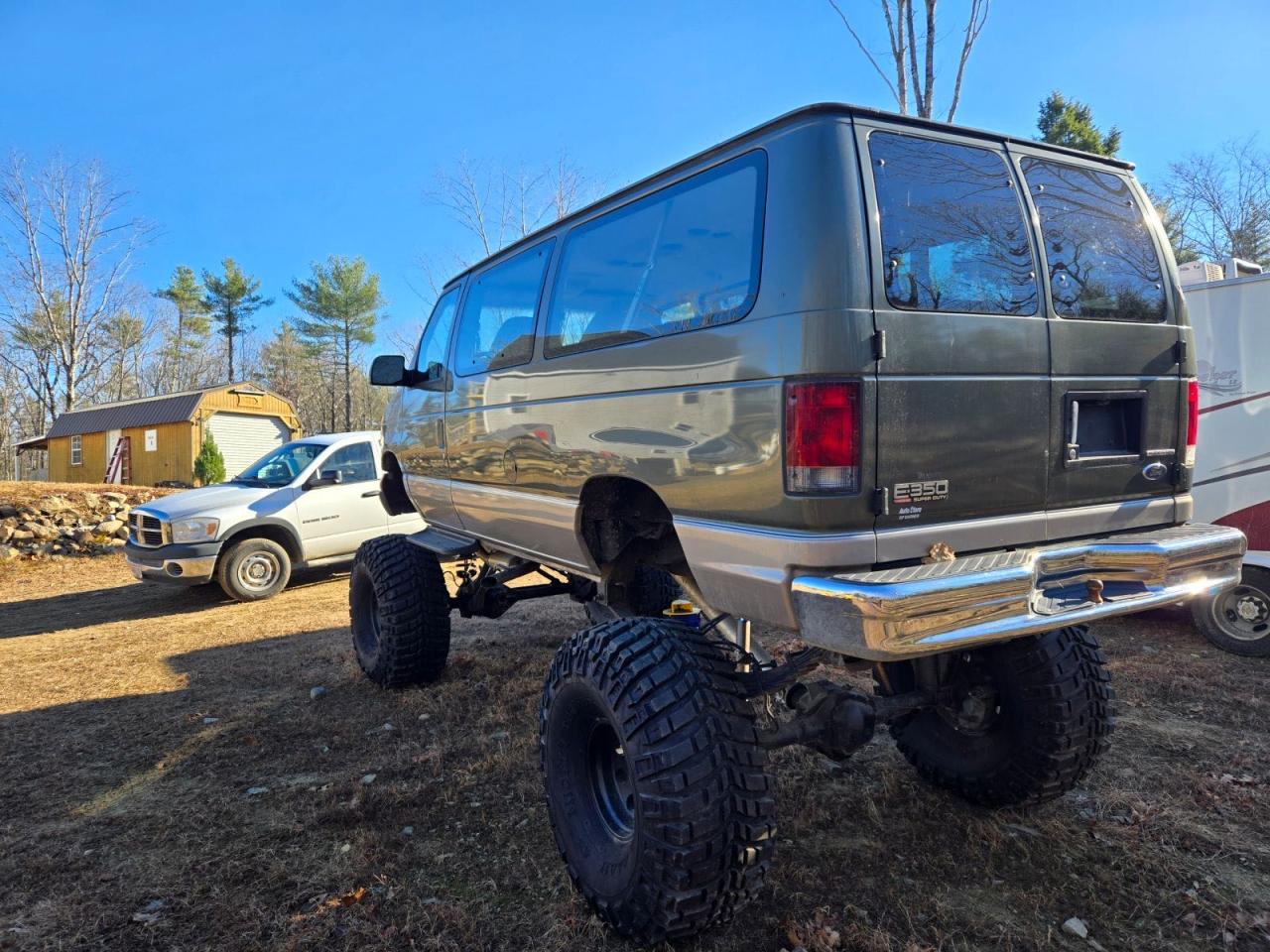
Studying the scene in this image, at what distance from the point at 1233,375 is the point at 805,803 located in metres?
4.90

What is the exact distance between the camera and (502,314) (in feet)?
13.2

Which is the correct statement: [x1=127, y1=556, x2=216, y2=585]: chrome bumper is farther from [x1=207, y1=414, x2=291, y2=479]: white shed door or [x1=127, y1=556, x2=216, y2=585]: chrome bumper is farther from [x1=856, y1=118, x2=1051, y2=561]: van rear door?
[x1=207, y1=414, x2=291, y2=479]: white shed door

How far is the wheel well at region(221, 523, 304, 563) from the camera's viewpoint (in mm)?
8414

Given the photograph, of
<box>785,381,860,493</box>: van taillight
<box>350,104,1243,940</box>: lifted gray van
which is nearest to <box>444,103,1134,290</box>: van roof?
<box>350,104,1243,940</box>: lifted gray van

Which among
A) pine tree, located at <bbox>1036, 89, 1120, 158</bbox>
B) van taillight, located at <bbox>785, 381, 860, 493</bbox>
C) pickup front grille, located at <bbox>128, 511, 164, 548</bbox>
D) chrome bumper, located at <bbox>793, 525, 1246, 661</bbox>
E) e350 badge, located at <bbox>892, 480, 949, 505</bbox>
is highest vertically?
pine tree, located at <bbox>1036, 89, 1120, 158</bbox>

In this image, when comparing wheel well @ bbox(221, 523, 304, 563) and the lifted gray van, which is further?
wheel well @ bbox(221, 523, 304, 563)

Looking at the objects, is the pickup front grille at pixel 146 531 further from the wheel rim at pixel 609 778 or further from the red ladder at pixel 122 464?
the red ladder at pixel 122 464

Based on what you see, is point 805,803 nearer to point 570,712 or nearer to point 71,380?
point 570,712

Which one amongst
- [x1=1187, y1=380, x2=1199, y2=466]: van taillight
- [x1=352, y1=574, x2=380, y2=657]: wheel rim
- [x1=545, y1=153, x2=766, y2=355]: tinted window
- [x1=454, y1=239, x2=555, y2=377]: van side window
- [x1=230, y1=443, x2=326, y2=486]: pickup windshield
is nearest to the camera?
[x1=545, y1=153, x2=766, y2=355]: tinted window

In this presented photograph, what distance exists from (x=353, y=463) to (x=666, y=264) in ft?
24.4

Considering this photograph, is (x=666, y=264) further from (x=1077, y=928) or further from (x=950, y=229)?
(x=1077, y=928)

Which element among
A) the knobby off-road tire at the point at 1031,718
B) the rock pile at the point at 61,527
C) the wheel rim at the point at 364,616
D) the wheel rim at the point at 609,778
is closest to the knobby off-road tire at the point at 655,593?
the wheel rim at the point at 364,616

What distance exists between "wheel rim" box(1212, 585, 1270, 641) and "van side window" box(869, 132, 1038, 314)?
448 cm

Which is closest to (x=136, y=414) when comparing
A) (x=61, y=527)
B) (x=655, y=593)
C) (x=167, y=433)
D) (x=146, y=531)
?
(x=167, y=433)
